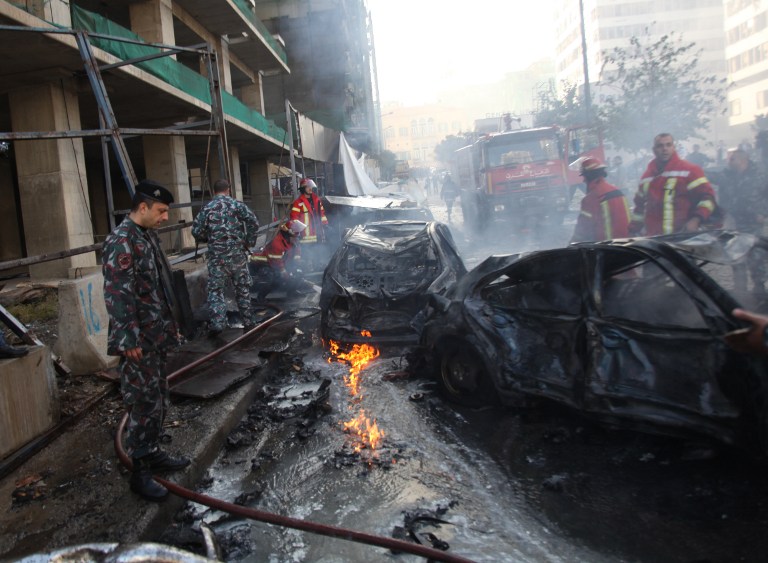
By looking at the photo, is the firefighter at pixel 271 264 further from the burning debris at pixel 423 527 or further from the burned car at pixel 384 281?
the burning debris at pixel 423 527

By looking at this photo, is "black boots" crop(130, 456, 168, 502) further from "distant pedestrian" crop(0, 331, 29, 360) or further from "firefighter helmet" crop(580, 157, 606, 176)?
"firefighter helmet" crop(580, 157, 606, 176)

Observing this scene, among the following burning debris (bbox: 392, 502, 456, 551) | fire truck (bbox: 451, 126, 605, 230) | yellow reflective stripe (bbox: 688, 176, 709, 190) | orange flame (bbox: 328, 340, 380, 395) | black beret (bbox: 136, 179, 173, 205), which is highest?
fire truck (bbox: 451, 126, 605, 230)

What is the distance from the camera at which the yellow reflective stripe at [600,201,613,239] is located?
597 centimetres

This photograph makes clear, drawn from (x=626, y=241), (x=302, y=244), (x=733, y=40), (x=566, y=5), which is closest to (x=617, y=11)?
(x=566, y=5)

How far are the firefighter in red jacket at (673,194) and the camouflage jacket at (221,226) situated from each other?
4840mm

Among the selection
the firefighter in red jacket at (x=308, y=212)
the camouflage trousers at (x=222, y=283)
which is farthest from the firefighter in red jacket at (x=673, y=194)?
the firefighter in red jacket at (x=308, y=212)

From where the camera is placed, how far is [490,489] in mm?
3445

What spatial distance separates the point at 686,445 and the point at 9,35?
34.1 ft

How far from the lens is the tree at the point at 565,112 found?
89.3 ft

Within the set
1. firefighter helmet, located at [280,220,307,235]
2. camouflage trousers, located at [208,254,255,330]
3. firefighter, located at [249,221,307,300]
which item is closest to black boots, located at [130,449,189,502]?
camouflage trousers, located at [208,254,255,330]

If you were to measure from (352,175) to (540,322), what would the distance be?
51.7 feet

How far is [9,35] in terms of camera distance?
8.35m

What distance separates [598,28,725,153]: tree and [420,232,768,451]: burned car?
59.9ft

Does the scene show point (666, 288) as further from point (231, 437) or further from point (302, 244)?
point (302, 244)
